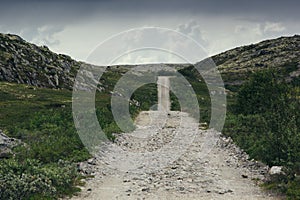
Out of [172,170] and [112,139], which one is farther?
[112,139]

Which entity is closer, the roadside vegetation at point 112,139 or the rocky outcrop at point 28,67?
the roadside vegetation at point 112,139

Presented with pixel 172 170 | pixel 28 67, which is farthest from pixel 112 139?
pixel 28 67

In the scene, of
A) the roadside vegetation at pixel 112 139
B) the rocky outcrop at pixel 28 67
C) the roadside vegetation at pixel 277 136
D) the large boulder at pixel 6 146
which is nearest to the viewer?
the roadside vegetation at pixel 112 139

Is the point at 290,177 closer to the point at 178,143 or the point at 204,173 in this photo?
the point at 204,173

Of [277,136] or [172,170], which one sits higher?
[277,136]

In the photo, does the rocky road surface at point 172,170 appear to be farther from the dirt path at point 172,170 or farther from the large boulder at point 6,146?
the large boulder at point 6,146

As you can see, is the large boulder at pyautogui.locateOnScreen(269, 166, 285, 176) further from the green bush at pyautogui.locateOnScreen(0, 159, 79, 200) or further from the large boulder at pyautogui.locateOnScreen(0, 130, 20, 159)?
the large boulder at pyautogui.locateOnScreen(0, 130, 20, 159)

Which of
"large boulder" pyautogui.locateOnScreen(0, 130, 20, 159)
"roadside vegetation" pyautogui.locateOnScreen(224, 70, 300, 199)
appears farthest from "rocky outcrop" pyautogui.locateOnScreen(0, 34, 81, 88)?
"roadside vegetation" pyautogui.locateOnScreen(224, 70, 300, 199)

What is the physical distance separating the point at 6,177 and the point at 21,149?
7.74 metres

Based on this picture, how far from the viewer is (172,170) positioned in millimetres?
19516

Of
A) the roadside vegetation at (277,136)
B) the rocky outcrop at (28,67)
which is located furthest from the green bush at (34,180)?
the rocky outcrop at (28,67)

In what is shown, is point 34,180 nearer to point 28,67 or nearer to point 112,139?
point 112,139

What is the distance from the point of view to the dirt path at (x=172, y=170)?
52.2 feet

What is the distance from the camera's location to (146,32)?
2605 cm
